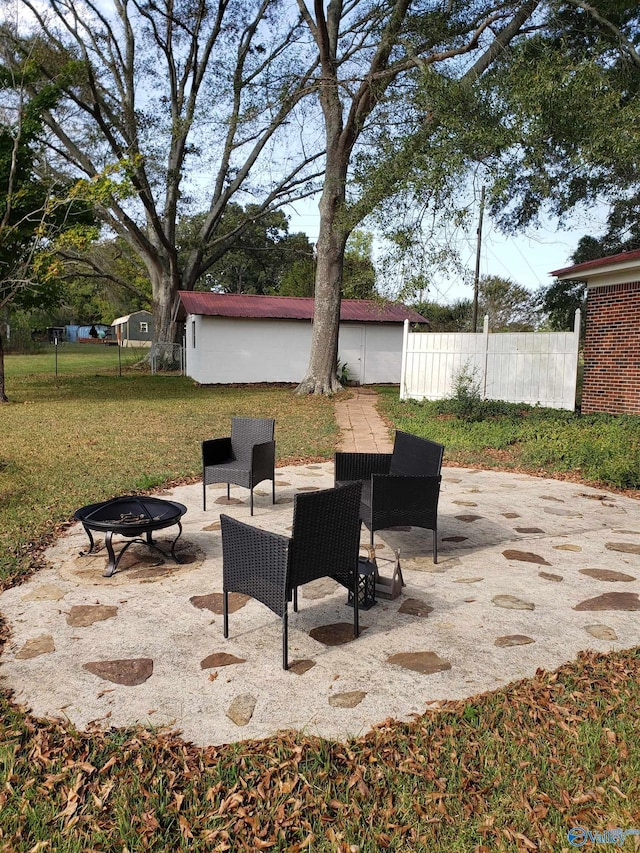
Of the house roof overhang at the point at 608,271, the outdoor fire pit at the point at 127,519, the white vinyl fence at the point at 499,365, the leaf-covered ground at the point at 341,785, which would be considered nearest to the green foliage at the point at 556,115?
the house roof overhang at the point at 608,271

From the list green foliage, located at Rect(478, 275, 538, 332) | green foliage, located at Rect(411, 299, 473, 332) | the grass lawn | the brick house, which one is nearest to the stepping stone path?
the grass lawn

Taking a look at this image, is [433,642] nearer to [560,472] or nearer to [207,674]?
[207,674]

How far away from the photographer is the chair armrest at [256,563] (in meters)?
3.14

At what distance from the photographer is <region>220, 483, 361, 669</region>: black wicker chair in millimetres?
3152

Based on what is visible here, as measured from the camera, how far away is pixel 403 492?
4.45 m

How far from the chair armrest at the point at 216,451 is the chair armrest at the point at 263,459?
535 millimetres

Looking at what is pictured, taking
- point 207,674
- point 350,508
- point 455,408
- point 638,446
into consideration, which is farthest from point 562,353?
point 207,674

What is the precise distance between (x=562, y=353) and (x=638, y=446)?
4483mm

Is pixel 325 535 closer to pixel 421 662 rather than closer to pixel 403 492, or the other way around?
pixel 421 662

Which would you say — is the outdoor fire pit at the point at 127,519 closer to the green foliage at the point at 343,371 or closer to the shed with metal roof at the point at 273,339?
the shed with metal roof at the point at 273,339

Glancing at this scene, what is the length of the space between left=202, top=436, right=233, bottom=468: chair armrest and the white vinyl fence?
7.59m

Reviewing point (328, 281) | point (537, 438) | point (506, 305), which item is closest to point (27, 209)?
point (328, 281)

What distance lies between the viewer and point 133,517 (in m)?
4.38

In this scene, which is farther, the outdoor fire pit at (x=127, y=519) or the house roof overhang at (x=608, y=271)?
the house roof overhang at (x=608, y=271)
